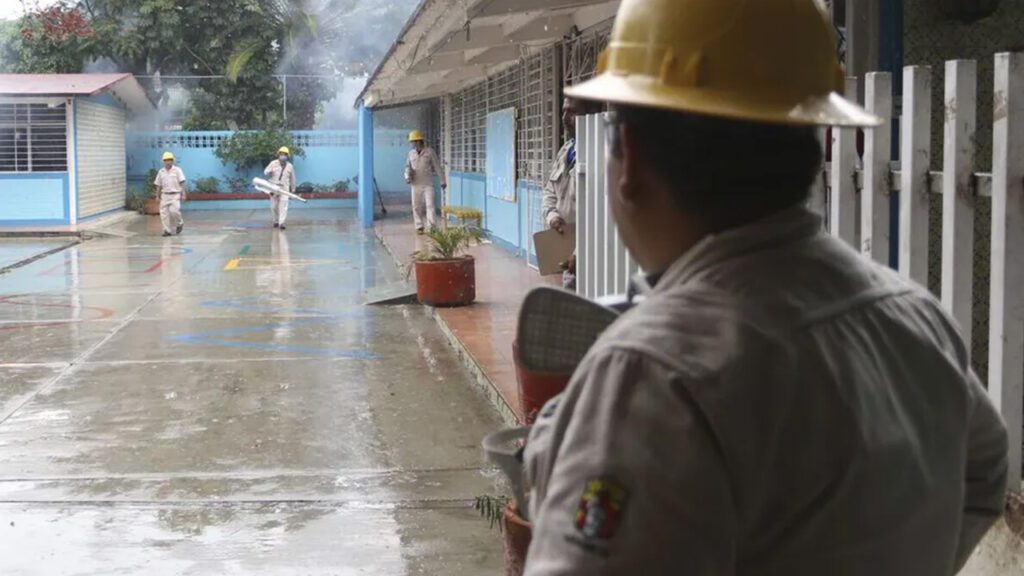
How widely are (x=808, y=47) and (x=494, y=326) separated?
8341mm

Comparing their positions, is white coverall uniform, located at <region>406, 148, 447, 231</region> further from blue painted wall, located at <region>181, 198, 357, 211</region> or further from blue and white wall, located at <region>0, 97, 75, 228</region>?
blue painted wall, located at <region>181, 198, 357, 211</region>

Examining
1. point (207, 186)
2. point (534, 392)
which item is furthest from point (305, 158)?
point (534, 392)

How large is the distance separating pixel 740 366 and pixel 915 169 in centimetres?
274

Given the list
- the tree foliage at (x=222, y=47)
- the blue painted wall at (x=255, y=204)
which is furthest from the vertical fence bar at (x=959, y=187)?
the tree foliage at (x=222, y=47)

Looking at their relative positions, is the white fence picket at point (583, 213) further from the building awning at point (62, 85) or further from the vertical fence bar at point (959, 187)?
the building awning at point (62, 85)

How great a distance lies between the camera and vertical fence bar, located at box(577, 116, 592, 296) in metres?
5.55

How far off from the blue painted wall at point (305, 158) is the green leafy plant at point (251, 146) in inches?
14.3

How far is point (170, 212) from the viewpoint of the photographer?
69.3ft

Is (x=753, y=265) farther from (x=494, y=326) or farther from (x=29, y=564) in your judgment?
(x=494, y=326)

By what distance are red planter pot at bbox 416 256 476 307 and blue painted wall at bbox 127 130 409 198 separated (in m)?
18.9

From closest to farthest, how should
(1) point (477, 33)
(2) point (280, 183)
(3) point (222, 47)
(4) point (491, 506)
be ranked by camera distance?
(4) point (491, 506), (1) point (477, 33), (2) point (280, 183), (3) point (222, 47)

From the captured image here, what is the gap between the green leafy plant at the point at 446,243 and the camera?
10633 mm

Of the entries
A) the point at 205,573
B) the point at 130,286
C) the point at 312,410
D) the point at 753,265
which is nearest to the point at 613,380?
the point at 753,265

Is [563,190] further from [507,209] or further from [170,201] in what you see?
[170,201]
